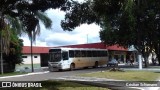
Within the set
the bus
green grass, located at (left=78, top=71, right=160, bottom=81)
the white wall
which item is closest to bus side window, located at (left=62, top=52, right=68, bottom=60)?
the bus

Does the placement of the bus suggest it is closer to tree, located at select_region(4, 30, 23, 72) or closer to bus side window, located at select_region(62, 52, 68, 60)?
bus side window, located at select_region(62, 52, 68, 60)

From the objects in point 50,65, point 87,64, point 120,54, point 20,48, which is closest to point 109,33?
point 87,64

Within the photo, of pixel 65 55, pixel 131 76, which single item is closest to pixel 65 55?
pixel 65 55

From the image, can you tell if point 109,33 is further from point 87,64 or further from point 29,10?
point 29,10

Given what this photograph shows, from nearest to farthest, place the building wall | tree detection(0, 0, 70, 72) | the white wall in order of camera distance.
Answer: tree detection(0, 0, 70, 72) < the white wall < the building wall

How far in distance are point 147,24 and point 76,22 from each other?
28744mm

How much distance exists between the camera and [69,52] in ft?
135

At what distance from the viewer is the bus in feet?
132

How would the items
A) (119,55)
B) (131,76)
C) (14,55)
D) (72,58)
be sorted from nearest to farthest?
(131,76) → (14,55) → (72,58) → (119,55)

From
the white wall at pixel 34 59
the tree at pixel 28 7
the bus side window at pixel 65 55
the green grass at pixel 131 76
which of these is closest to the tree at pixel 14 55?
the bus side window at pixel 65 55

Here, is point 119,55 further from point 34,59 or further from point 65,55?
point 65,55

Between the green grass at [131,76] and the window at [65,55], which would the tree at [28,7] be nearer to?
the green grass at [131,76]

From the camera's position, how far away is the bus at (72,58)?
40.2 meters

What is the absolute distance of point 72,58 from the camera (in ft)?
137
